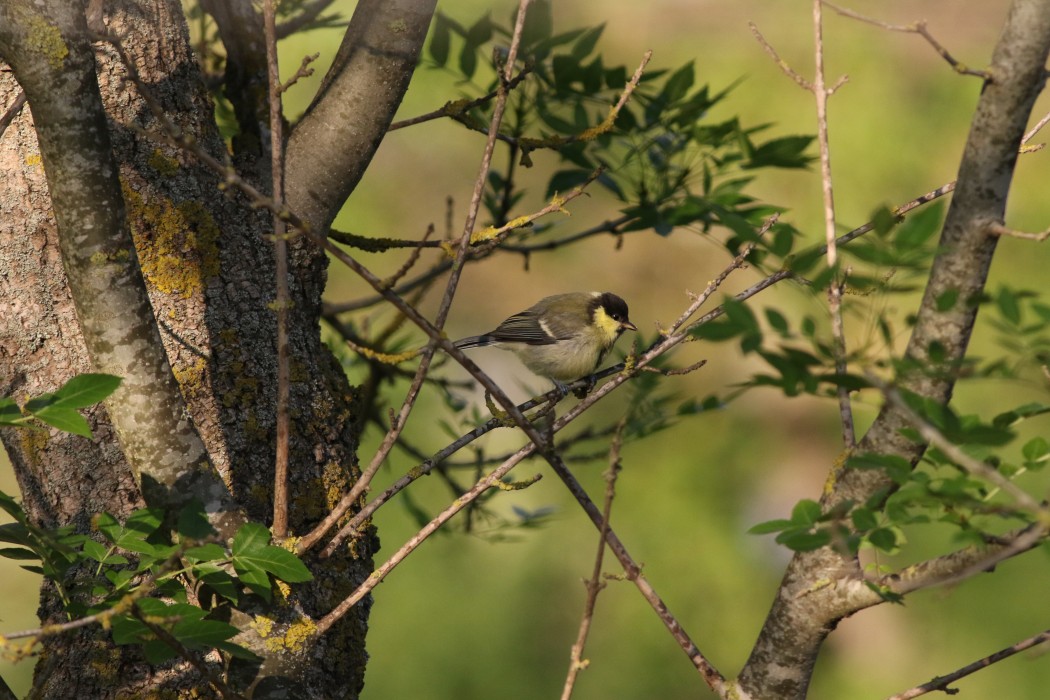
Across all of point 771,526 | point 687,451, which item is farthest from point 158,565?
point 687,451

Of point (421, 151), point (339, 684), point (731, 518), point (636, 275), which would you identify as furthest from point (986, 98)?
point (421, 151)

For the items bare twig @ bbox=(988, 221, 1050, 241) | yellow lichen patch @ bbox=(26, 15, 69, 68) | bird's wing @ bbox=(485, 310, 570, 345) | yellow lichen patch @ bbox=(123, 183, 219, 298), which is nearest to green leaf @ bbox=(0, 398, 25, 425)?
yellow lichen patch @ bbox=(26, 15, 69, 68)

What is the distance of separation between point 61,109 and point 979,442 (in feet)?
5.27

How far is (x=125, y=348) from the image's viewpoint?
1.81 metres

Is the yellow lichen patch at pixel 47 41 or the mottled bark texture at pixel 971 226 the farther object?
the yellow lichen patch at pixel 47 41

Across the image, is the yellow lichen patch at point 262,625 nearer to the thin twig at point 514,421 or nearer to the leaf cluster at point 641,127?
the thin twig at point 514,421

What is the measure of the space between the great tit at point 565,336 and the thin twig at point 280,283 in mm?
2755

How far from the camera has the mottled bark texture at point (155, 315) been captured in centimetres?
175

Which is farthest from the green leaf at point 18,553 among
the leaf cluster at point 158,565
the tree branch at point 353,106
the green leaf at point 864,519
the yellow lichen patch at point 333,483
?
the green leaf at point 864,519

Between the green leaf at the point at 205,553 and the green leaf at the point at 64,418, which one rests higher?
the green leaf at the point at 64,418

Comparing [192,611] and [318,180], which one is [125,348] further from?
[318,180]

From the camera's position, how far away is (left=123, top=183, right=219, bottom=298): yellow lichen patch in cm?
218

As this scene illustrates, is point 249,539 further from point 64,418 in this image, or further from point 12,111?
point 12,111

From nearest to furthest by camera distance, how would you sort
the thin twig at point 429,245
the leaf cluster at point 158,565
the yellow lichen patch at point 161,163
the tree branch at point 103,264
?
the leaf cluster at point 158,565
the tree branch at point 103,264
the yellow lichen patch at point 161,163
the thin twig at point 429,245
